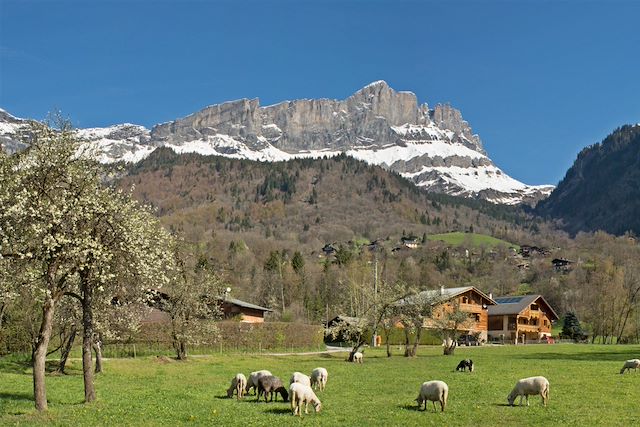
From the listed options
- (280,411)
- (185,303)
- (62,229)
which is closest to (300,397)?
(280,411)

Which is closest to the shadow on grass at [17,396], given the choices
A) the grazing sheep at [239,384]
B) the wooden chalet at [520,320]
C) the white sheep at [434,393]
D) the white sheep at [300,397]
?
the grazing sheep at [239,384]

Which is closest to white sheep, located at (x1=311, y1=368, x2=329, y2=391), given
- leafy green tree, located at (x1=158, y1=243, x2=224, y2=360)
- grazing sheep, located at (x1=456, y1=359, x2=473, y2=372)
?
grazing sheep, located at (x1=456, y1=359, x2=473, y2=372)

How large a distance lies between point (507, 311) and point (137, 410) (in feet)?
356

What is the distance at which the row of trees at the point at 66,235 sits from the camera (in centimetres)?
2288

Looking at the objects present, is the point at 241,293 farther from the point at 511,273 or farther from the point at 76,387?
the point at 76,387

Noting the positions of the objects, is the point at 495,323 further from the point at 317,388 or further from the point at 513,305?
the point at 317,388

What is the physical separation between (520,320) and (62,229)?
11363 centimetres

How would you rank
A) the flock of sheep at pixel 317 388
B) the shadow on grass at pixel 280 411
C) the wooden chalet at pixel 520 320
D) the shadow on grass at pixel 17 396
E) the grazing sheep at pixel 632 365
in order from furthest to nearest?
the wooden chalet at pixel 520 320
the grazing sheep at pixel 632 365
the shadow on grass at pixel 17 396
the shadow on grass at pixel 280 411
the flock of sheep at pixel 317 388

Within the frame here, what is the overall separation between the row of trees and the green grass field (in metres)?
2.74

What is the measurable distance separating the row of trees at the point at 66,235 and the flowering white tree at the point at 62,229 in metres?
0.04

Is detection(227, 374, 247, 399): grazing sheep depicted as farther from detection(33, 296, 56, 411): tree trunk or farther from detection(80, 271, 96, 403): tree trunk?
detection(33, 296, 56, 411): tree trunk

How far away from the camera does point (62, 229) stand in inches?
934

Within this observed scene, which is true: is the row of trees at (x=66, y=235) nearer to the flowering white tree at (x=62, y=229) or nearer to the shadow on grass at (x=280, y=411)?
the flowering white tree at (x=62, y=229)

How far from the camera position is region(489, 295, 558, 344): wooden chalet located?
121938mm
